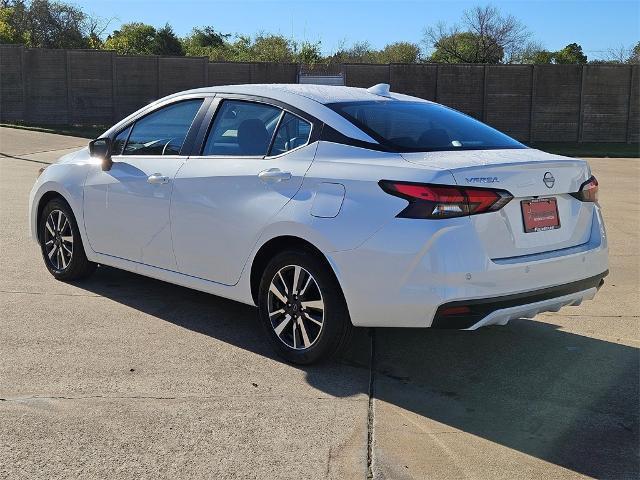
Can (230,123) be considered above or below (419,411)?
above

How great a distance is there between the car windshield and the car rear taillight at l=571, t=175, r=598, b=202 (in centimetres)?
53

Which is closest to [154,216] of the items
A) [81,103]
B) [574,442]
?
[574,442]

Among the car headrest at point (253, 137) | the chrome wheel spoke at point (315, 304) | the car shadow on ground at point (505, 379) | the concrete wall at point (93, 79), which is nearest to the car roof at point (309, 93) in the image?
the car headrest at point (253, 137)

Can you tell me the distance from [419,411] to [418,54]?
51.6 metres

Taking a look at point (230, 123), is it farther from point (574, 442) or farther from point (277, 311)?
point (574, 442)

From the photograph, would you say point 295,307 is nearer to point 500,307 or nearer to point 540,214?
point 500,307

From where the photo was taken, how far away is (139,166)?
18.4ft

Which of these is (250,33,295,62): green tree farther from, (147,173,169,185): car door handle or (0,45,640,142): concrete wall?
(147,173,169,185): car door handle

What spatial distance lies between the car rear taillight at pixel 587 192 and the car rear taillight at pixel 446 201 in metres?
0.76

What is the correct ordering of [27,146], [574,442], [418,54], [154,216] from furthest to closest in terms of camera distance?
[418,54], [27,146], [154,216], [574,442]

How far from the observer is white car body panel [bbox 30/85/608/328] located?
13.0 ft

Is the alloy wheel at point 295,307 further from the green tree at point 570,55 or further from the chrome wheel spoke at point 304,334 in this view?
the green tree at point 570,55

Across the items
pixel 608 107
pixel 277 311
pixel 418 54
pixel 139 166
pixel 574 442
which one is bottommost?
pixel 574 442

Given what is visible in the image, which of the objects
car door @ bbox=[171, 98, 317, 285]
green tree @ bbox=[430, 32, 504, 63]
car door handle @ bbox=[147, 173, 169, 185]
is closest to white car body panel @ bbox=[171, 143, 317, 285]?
car door @ bbox=[171, 98, 317, 285]
